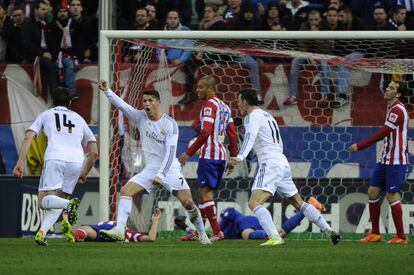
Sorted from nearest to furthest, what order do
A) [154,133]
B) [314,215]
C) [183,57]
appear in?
[154,133] → [314,215] → [183,57]

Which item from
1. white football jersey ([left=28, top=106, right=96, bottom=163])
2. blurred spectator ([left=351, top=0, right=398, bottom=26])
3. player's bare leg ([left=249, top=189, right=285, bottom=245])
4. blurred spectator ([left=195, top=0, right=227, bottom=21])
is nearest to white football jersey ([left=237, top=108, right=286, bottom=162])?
player's bare leg ([left=249, top=189, right=285, bottom=245])

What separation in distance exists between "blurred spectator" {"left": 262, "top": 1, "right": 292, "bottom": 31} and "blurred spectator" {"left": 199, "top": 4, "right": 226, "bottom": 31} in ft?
2.31

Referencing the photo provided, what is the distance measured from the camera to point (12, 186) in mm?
17422

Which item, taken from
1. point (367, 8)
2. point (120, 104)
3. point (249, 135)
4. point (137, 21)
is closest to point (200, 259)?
point (249, 135)

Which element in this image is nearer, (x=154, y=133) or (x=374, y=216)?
(x=154, y=133)

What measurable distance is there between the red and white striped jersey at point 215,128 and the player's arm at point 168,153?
5.61ft

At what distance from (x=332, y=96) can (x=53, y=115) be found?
17.8ft

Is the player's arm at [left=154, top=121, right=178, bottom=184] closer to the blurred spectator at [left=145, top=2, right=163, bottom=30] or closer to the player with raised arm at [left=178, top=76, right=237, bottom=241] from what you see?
the player with raised arm at [left=178, top=76, right=237, bottom=241]

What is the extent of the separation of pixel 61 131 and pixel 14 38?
19.6ft

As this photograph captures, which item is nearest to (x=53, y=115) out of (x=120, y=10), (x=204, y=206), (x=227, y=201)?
(x=204, y=206)

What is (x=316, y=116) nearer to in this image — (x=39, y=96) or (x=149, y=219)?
(x=149, y=219)

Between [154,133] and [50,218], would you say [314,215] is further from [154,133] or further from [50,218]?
[50,218]

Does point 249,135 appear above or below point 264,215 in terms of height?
above

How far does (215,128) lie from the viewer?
52.3 ft
